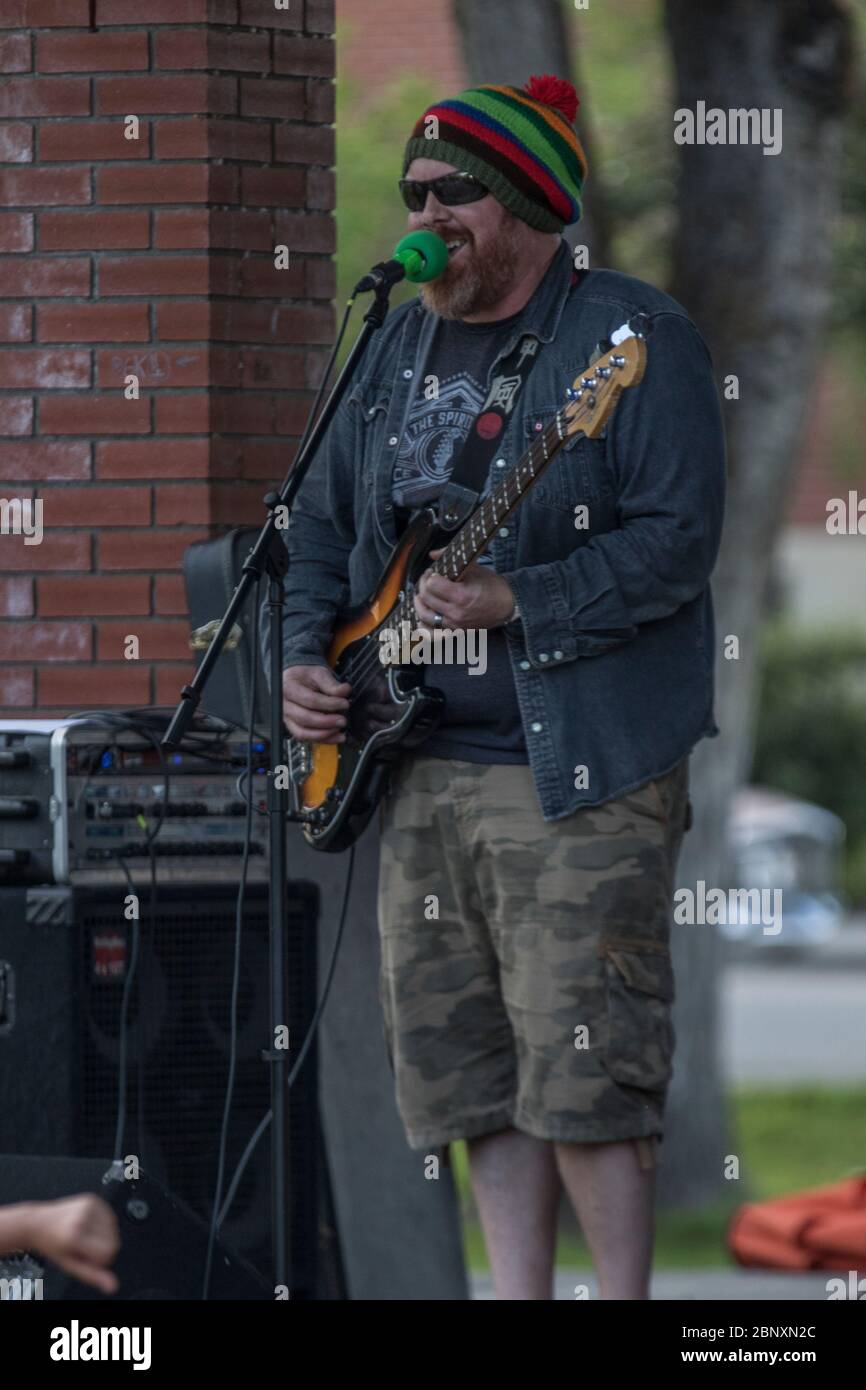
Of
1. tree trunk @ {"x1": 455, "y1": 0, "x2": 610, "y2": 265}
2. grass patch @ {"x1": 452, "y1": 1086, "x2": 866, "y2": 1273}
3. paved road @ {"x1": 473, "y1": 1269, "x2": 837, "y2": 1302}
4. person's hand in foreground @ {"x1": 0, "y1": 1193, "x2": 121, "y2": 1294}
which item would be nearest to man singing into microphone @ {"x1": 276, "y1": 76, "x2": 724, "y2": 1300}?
person's hand in foreground @ {"x1": 0, "y1": 1193, "x2": 121, "y2": 1294}

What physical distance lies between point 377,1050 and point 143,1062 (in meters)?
0.47

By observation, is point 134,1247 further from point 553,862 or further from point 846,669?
point 846,669

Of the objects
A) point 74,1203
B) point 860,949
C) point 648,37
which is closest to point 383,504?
point 74,1203

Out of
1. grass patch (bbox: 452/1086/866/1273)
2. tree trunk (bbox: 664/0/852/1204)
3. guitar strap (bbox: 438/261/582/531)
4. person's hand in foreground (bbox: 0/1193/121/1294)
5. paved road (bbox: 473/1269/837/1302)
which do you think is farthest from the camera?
tree trunk (bbox: 664/0/852/1204)

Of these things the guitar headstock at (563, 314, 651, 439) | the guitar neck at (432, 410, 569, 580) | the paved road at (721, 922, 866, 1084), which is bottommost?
the paved road at (721, 922, 866, 1084)

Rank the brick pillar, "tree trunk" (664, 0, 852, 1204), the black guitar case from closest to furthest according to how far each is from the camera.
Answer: the black guitar case < the brick pillar < "tree trunk" (664, 0, 852, 1204)

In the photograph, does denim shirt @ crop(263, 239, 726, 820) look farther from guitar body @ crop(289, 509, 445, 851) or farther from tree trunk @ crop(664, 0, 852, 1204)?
tree trunk @ crop(664, 0, 852, 1204)

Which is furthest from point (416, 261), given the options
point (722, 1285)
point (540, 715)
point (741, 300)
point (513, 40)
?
point (741, 300)

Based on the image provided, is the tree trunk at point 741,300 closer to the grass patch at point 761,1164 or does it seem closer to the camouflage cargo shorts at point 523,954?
the grass patch at point 761,1164

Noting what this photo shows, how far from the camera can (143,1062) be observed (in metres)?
4.23

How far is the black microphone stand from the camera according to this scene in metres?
3.72

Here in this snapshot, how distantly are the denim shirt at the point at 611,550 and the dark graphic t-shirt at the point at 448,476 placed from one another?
0.03 m

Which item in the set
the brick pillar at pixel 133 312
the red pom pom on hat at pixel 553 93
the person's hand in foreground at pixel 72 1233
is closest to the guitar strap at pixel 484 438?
the red pom pom on hat at pixel 553 93

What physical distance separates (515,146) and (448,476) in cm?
53
